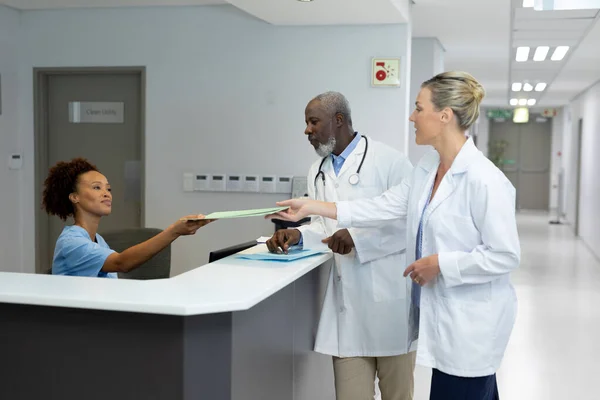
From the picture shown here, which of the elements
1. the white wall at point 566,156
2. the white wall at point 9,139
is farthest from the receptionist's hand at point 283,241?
the white wall at point 566,156

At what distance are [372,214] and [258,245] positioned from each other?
728mm

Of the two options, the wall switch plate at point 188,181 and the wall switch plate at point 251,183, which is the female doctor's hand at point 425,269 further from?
the wall switch plate at point 188,181

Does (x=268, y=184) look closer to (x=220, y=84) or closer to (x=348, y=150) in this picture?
(x=220, y=84)

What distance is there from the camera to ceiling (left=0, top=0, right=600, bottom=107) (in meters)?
5.36

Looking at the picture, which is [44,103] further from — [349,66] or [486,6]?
[486,6]

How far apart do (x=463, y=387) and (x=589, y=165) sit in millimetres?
11623

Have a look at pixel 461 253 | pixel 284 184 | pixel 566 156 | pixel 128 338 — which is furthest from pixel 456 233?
pixel 566 156

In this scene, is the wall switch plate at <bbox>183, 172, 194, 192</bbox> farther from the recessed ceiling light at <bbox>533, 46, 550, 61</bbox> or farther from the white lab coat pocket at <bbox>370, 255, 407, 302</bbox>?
the recessed ceiling light at <bbox>533, 46, 550, 61</bbox>

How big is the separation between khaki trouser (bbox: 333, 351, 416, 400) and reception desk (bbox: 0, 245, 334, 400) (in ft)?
3.08

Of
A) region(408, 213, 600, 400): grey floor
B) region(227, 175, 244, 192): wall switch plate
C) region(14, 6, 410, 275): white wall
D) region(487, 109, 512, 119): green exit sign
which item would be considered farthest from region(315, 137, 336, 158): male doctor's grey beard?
region(487, 109, 512, 119): green exit sign

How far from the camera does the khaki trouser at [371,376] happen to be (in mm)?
3240

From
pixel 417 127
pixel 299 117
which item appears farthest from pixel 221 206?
pixel 417 127

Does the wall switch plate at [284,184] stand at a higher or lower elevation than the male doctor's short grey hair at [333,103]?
lower

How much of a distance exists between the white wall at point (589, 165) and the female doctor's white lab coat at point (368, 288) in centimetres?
932
